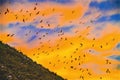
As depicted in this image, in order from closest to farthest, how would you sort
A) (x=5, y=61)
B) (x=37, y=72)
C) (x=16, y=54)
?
(x=5, y=61) → (x=37, y=72) → (x=16, y=54)

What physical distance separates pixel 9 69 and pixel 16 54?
1839 centimetres

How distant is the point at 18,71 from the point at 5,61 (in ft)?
15.3

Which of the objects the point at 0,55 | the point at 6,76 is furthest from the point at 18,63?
the point at 6,76

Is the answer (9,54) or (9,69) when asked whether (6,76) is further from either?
(9,54)

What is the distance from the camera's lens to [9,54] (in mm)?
84938

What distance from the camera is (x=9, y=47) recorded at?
91625mm

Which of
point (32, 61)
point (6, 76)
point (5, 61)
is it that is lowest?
point (6, 76)

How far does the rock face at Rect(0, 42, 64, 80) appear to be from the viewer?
68.4 metres

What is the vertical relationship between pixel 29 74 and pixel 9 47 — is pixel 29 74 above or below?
below

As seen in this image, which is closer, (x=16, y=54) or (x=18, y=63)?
(x=18, y=63)

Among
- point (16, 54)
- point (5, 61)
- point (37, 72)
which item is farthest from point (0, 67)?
point (16, 54)

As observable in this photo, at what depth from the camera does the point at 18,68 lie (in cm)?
7631

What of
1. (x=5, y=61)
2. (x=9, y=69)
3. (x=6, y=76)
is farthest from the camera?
(x=5, y=61)

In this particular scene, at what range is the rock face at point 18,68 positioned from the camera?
2694 inches
